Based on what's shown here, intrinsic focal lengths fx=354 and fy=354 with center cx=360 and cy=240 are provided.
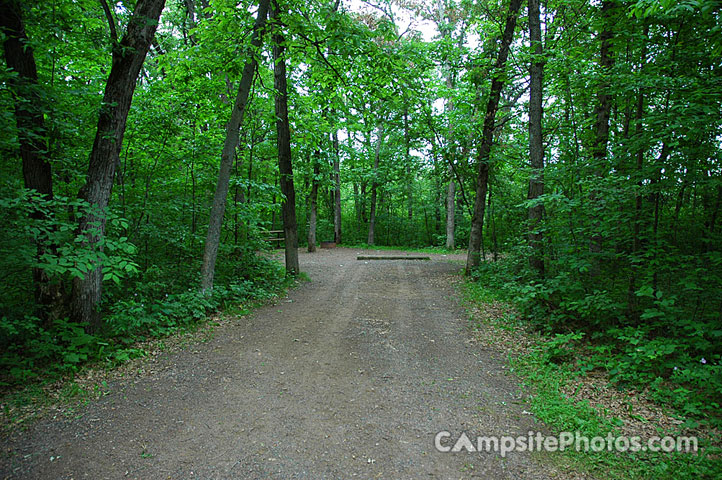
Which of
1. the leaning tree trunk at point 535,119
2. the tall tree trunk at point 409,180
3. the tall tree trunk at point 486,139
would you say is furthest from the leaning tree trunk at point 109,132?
the tall tree trunk at point 409,180

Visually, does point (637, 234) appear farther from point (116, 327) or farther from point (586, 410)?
point (116, 327)

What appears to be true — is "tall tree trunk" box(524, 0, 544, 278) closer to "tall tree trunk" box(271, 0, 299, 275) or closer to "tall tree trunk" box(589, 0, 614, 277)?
"tall tree trunk" box(589, 0, 614, 277)

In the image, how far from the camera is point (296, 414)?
3404 millimetres

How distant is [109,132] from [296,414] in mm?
4251

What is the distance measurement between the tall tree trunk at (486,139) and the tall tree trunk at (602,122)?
7.14 ft

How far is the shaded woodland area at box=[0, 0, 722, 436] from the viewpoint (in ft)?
13.0

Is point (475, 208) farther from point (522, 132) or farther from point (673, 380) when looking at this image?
point (673, 380)

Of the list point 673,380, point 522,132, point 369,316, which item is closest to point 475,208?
point 522,132

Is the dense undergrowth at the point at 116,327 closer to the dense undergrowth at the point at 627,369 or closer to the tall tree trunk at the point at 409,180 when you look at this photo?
the dense undergrowth at the point at 627,369

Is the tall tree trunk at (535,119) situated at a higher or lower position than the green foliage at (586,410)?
higher

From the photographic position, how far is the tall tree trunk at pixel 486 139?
9.03 m

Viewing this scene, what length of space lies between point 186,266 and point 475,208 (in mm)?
7795

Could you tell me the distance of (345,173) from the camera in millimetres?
22031

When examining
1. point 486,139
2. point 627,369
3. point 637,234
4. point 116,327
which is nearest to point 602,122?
point 486,139
